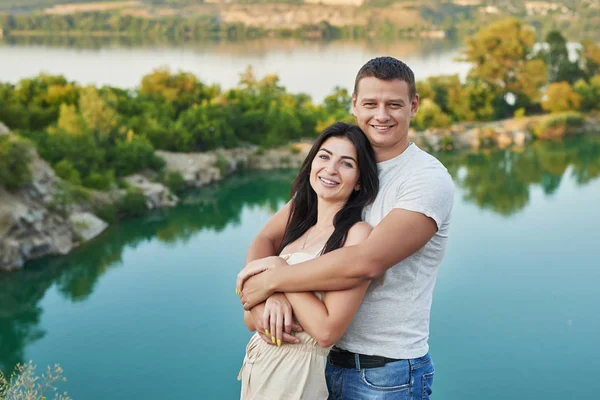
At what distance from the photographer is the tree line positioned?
11938mm

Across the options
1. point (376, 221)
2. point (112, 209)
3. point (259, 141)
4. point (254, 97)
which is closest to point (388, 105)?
point (376, 221)

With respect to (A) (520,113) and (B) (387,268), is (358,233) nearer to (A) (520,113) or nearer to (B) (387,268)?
(B) (387,268)

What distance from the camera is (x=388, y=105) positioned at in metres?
1.31

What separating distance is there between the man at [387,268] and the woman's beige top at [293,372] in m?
0.04

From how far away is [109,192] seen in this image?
1130 cm

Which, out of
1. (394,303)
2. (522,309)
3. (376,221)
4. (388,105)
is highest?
(388,105)

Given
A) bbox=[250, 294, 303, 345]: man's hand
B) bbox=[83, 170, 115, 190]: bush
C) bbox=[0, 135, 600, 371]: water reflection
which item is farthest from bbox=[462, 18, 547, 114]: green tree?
bbox=[250, 294, 303, 345]: man's hand

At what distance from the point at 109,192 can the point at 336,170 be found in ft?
34.4

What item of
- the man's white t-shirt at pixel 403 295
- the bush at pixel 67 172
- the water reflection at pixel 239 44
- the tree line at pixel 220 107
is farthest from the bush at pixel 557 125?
the water reflection at pixel 239 44

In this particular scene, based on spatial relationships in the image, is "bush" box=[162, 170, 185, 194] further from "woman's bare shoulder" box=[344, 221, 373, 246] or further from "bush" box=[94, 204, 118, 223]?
"woman's bare shoulder" box=[344, 221, 373, 246]

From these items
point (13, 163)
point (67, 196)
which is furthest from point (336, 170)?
point (67, 196)

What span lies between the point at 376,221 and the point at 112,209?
10.2 m

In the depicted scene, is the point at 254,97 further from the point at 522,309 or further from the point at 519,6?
the point at 519,6

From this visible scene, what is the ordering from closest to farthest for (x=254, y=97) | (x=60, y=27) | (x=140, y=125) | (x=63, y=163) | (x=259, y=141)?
(x=63, y=163)
(x=140, y=125)
(x=259, y=141)
(x=254, y=97)
(x=60, y=27)
